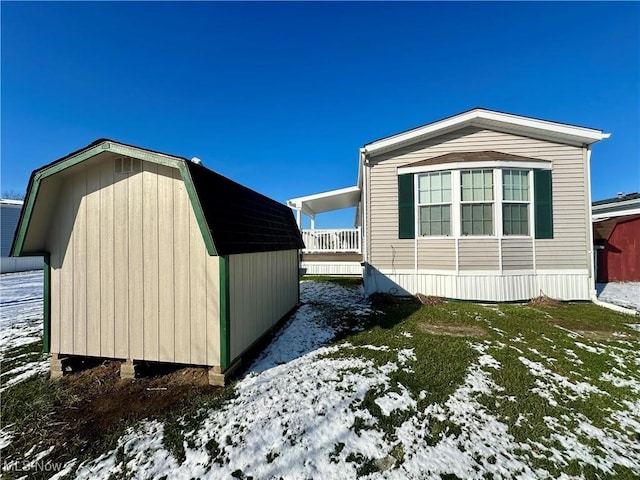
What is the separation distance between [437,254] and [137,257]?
6868mm

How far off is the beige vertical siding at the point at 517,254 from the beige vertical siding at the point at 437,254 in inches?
51.0

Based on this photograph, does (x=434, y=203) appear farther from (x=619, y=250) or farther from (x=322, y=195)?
(x=619, y=250)

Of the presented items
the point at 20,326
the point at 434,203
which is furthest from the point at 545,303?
the point at 20,326

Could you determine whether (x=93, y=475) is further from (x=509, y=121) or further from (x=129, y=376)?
(x=509, y=121)

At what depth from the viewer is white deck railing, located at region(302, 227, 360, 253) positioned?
40.0ft

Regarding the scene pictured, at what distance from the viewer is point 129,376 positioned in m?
3.39

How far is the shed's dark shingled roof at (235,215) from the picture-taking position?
3133mm

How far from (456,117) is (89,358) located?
945cm

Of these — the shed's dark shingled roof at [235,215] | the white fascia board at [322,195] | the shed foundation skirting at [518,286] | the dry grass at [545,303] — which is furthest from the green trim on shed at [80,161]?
the white fascia board at [322,195]

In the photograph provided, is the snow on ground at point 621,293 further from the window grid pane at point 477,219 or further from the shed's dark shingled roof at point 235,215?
the shed's dark shingled roof at point 235,215

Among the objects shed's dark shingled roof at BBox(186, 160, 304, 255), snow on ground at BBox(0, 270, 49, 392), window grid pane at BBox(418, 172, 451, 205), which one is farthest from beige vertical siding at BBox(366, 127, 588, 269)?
snow on ground at BBox(0, 270, 49, 392)

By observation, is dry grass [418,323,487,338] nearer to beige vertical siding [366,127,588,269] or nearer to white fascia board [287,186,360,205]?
beige vertical siding [366,127,588,269]

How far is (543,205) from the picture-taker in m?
7.08

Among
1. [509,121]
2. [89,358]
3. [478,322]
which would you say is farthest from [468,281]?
[89,358]
